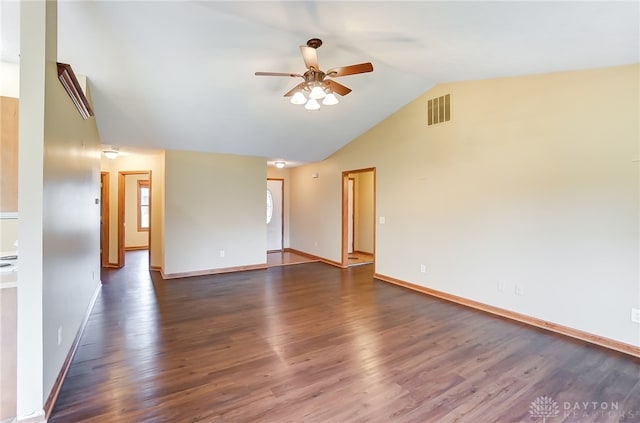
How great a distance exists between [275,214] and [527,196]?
243 inches

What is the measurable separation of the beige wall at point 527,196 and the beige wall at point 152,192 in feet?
14.8

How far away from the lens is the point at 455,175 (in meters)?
4.31

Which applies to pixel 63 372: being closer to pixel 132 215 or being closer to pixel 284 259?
pixel 284 259

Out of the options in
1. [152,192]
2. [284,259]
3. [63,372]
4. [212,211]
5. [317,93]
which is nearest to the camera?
[63,372]

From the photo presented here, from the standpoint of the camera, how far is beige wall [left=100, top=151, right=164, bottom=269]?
6.10m

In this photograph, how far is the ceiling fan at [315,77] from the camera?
2580mm

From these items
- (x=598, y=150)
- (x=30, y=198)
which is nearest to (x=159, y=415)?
(x=30, y=198)

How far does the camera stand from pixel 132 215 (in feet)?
30.1

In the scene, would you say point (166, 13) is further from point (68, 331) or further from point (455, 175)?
point (455, 175)

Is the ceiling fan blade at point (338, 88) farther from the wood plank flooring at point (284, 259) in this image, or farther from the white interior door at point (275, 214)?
the white interior door at point (275, 214)

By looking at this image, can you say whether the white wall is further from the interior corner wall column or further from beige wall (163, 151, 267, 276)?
beige wall (163, 151, 267, 276)

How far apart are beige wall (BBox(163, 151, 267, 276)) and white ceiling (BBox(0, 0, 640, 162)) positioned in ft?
3.42

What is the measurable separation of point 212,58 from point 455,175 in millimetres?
3469

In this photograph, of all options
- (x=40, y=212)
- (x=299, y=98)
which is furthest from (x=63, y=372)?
(x=299, y=98)
